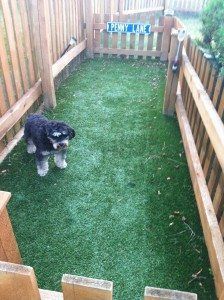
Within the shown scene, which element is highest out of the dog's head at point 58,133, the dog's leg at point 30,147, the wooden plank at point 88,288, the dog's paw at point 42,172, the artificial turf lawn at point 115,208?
the wooden plank at point 88,288

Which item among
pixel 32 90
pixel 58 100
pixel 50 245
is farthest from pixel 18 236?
pixel 58 100

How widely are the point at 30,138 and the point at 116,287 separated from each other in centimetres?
224

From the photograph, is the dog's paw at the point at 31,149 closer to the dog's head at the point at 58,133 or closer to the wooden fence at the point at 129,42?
the dog's head at the point at 58,133

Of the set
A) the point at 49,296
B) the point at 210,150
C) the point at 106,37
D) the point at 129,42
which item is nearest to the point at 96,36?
the point at 106,37

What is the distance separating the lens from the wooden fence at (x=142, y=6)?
9.54 m

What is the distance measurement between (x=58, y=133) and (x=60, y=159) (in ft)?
2.16

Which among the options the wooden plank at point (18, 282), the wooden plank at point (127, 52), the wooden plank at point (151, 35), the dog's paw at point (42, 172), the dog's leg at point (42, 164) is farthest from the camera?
the wooden plank at point (127, 52)

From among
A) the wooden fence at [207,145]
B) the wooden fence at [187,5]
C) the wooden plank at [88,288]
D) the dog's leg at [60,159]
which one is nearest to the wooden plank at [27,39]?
the dog's leg at [60,159]

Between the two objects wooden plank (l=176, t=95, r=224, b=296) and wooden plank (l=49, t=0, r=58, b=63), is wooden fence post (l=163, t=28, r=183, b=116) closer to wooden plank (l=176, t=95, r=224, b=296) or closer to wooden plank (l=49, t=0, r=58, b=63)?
wooden plank (l=176, t=95, r=224, b=296)

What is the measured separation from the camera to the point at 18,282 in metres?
1.30

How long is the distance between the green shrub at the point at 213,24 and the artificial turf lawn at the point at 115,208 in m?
1.51

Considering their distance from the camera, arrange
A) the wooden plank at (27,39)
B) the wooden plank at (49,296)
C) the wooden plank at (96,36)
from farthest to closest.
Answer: the wooden plank at (96,36) < the wooden plank at (27,39) < the wooden plank at (49,296)

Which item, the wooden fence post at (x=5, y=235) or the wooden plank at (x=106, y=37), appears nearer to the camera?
the wooden fence post at (x=5, y=235)

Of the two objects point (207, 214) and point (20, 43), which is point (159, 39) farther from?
point (207, 214)
